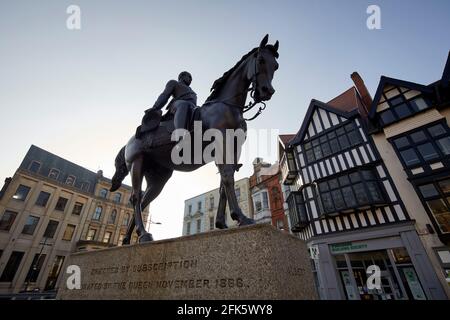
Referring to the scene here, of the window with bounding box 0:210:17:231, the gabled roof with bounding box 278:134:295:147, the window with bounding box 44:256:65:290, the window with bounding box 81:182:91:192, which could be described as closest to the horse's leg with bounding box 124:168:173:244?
the gabled roof with bounding box 278:134:295:147

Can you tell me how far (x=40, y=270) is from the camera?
24031 mm

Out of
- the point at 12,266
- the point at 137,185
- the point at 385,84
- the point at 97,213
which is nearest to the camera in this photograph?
the point at 137,185

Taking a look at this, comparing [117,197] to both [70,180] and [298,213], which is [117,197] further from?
[298,213]

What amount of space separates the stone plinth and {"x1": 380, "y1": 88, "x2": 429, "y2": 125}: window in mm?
18373

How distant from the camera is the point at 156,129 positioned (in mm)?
4508

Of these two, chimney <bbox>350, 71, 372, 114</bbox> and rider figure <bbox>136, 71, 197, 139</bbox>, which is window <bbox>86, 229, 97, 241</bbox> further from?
chimney <bbox>350, 71, 372, 114</bbox>

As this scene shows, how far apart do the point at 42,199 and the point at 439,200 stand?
40.0 m

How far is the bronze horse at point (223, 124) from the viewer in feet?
10.8

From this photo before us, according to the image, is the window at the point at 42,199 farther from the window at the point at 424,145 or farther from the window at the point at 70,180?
the window at the point at 424,145

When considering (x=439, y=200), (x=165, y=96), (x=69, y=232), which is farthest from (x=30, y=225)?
(x=439, y=200)
